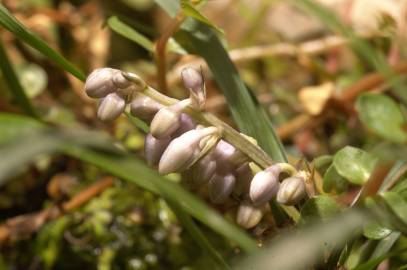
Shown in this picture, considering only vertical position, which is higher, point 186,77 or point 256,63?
point 186,77

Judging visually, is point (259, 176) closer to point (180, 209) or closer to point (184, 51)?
point (180, 209)

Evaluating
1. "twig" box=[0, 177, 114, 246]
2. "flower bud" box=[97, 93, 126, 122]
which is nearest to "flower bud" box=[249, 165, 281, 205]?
"flower bud" box=[97, 93, 126, 122]

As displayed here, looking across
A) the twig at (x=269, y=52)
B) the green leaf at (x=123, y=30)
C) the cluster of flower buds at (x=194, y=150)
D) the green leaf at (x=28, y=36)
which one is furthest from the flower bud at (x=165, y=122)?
the twig at (x=269, y=52)

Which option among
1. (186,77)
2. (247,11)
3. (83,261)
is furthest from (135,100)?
(247,11)

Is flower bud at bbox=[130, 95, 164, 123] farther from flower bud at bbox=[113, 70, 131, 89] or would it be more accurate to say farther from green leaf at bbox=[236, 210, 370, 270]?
green leaf at bbox=[236, 210, 370, 270]

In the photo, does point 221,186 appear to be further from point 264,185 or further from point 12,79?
point 12,79

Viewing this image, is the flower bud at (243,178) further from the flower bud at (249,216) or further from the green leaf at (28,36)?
the green leaf at (28,36)
